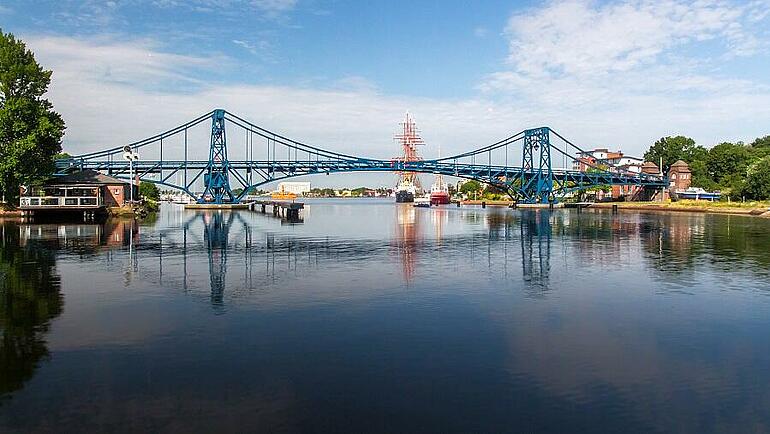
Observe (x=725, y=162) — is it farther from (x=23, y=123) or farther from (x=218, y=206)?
(x=23, y=123)

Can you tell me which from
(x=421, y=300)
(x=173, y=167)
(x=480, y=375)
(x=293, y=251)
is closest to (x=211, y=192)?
(x=173, y=167)

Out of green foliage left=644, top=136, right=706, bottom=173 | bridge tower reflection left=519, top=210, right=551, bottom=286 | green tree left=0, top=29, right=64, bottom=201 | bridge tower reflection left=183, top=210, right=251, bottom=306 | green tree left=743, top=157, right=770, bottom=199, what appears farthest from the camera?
green foliage left=644, top=136, right=706, bottom=173

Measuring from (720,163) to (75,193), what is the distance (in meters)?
144

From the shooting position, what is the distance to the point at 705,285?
23938 millimetres

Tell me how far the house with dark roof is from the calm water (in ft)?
148

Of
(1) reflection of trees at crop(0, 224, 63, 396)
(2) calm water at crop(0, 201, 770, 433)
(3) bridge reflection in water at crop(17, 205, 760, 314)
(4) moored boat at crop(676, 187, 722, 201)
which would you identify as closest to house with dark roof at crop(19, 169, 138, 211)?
(3) bridge reflection in water at crop(17, 205, 760, 314)

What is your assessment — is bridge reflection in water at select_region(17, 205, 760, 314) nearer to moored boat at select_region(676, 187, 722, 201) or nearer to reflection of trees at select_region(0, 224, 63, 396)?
reflection of trees at select_region(0, 224, 63, 396)

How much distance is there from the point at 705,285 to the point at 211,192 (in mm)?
110889

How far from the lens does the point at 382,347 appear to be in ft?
46.4

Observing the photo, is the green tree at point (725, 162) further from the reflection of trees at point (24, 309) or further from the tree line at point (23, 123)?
the reflection of trees at point (24, 309)

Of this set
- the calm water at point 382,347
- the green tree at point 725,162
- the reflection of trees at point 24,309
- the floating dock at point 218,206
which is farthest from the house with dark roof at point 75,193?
the green tree at point 725,162

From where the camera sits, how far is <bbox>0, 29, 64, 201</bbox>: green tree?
203 feet

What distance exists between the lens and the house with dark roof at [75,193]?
69438 mm

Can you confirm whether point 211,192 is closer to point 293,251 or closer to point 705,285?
point 293,251
